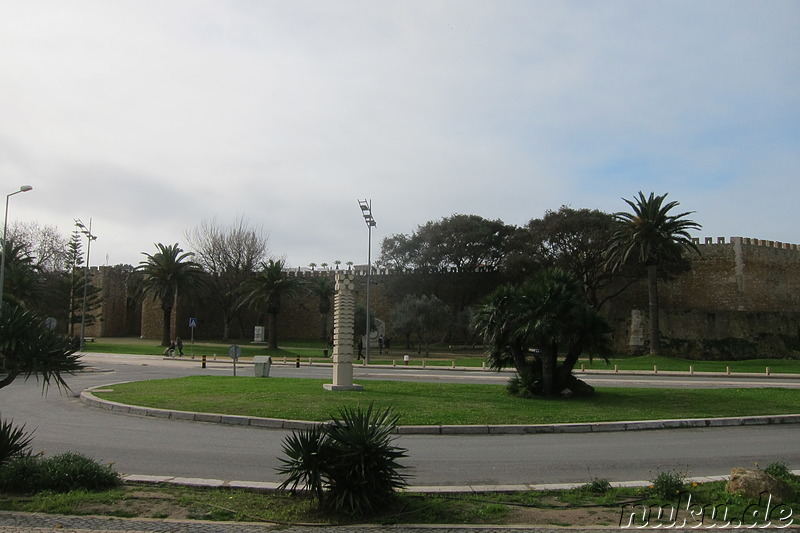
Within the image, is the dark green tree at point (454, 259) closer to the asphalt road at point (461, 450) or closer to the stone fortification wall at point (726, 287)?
the stone fortification wall at point (726, 287)

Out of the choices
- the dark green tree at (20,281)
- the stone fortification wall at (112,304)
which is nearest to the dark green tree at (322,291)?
the stone fortification wall at (112,304)

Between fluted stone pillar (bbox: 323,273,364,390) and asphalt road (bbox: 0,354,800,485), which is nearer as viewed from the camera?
asphalt road (bbox: 0,354,800,485)

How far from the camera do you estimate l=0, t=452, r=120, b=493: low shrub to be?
252 inches

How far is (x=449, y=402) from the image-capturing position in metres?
15.0

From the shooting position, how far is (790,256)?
6069cm

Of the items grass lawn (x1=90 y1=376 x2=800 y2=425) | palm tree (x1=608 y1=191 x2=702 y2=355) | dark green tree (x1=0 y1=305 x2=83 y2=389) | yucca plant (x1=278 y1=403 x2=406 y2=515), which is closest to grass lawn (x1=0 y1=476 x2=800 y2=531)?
yucca plant (x1=278 y1=403 x2=406 y2=515)

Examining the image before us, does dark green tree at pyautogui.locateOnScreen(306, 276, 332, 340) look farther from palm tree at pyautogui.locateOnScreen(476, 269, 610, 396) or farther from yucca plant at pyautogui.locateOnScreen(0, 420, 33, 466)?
yucca plant at pyautogui.locateOnScreen(0, 420, 33, 466)

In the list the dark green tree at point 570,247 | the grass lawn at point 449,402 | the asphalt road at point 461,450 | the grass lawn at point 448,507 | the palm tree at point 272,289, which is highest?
the dark green tree at point 570,247

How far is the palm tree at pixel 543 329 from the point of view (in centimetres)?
1584

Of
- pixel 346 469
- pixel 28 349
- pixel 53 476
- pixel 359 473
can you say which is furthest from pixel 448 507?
pixel 28 349

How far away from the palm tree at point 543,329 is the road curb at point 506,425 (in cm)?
364

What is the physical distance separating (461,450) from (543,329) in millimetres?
6196

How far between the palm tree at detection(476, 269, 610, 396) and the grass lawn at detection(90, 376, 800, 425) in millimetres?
815

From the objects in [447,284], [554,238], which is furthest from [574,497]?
[447,284]
